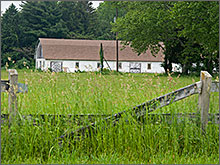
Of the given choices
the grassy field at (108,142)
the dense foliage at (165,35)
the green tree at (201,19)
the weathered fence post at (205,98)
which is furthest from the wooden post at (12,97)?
the dense foliage at (165,35)

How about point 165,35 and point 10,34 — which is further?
point 165,35

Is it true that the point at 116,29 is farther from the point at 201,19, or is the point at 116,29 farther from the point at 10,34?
the point at 201,19

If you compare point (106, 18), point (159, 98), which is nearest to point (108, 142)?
point (159, 98)

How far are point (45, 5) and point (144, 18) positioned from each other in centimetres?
1239

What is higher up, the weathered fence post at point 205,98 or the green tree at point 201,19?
the green tree at point 201,19

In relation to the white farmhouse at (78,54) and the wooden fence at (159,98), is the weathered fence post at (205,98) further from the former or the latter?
the white farmhouse at (78,54)

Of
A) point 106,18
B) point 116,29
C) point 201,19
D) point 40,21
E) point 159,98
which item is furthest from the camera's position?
point 106,18

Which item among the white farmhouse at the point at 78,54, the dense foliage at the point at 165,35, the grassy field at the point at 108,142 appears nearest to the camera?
the grassy field at the point at 108,142

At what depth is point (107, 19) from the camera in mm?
38688

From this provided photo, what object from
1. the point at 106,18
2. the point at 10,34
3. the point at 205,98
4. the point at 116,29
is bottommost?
the point at 205,98

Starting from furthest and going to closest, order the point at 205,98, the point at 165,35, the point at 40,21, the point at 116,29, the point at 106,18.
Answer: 1. the point at 106,18
2. the point at 40,21
3. the point at 116,29
4. the point at 165,35
5. the point at 205,98

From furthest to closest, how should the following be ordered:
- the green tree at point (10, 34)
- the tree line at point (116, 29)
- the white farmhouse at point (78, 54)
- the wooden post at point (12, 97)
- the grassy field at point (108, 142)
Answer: the white farmhouse at point (78, 54), the tree line at point (116, 29), the green tree at point (10, 34), the wooden post at point (12, 97), the grassy field at point (108, 142)

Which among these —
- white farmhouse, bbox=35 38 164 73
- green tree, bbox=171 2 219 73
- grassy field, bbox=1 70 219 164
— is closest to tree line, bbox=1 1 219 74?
green tree, bbox=171 2 219 73

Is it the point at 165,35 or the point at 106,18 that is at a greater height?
the point at 106,18
